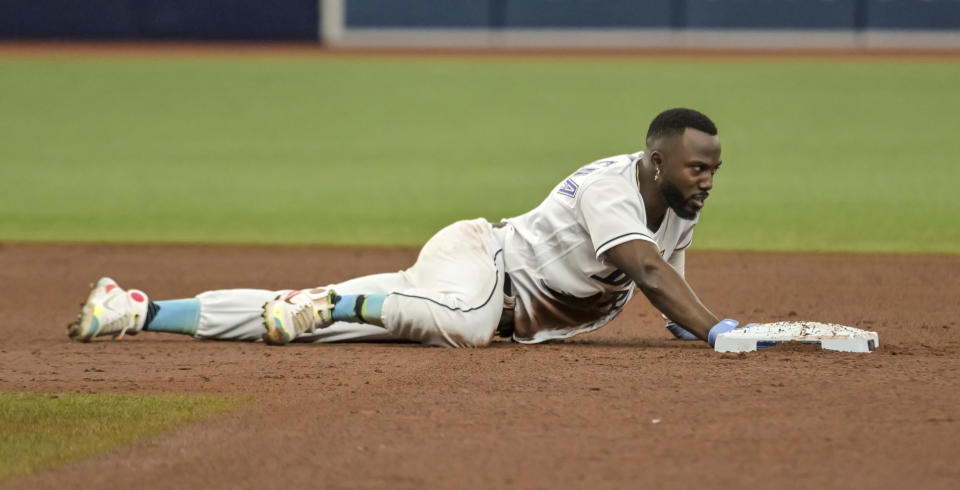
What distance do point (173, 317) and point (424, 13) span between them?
23.3m

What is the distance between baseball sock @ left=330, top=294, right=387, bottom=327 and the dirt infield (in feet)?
0.52

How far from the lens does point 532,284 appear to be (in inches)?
225

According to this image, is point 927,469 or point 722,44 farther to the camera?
point 722,44

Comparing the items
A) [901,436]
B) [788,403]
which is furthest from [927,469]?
[788,403]

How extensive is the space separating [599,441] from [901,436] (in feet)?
2.98

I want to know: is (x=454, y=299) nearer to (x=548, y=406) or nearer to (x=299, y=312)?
(x=299, y=312)

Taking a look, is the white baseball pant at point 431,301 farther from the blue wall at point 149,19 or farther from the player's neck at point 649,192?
the blue wall at point 149,19

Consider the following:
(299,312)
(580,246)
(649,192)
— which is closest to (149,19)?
(299,312)

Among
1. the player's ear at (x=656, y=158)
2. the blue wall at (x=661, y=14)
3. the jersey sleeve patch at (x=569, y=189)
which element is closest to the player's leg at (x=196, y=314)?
the jersey sleeve patch at (x=569, y=189)

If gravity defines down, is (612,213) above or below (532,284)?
above

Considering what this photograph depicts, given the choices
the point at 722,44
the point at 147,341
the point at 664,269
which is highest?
the point at 722,44

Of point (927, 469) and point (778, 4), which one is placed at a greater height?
point (778, 4)

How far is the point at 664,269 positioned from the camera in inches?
205

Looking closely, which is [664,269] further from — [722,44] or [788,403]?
[722,44]
